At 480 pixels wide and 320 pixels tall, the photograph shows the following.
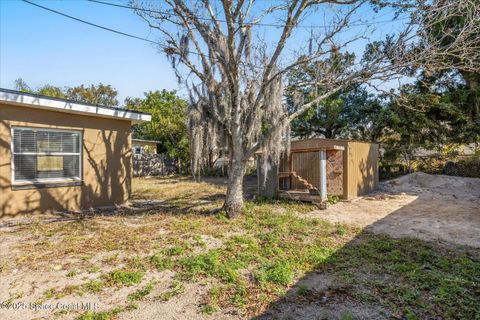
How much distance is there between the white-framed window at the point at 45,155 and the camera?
6316 millimetres

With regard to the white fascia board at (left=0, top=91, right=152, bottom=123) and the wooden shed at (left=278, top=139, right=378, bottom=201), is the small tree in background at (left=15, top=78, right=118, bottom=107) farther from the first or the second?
the wooden shed at (left=278, top=139, right=378, bottom=201)

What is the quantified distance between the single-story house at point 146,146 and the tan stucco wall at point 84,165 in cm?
1214

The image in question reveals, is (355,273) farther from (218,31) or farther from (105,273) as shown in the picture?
(218,31)

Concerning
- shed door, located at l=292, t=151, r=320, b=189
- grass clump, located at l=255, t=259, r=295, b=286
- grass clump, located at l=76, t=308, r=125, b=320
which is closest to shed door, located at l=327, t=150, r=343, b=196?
shed door, located at l=292, t=151, r=320, b=189

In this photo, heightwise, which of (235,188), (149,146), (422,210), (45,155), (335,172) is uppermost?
(149,146)

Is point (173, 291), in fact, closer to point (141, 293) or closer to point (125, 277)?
point (141, 293)

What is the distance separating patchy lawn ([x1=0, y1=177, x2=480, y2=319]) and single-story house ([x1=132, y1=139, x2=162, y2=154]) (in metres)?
14.8

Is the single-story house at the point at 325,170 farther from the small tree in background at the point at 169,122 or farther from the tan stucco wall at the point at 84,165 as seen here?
the small tree in background at the point at 169,122

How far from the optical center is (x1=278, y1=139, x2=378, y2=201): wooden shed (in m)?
8.47

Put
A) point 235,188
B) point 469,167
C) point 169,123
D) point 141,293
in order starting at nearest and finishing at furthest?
1. point 141,293
2. point 235,188
3. point 469,167
4. point 169,123

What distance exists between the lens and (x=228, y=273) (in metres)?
3.49

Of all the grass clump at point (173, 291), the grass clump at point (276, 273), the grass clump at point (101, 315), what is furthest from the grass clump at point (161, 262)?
the grass clump at point (276, 273)

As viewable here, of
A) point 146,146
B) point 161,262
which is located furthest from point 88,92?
point 161,262

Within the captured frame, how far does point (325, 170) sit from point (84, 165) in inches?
252
